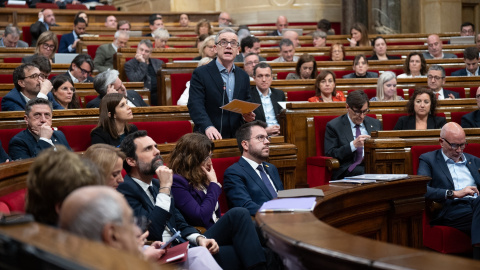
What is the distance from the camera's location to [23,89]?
4.35 metres

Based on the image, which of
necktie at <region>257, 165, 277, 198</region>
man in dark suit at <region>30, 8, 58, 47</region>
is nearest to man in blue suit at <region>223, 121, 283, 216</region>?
necktie at <region>257, 165, 277, 198</region>

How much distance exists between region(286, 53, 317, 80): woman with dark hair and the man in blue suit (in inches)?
95.1

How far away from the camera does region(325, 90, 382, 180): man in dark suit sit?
14.3ft

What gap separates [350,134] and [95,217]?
11.0 feet

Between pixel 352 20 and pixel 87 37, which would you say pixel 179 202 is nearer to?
pixel 87 37

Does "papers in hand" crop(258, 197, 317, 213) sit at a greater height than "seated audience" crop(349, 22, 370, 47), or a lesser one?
lesser

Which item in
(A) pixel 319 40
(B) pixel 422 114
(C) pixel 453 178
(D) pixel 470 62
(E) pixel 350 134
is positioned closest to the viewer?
(C) pixel 453 178

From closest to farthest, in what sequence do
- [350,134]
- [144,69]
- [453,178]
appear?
[453,178], [350,134], [144,69]

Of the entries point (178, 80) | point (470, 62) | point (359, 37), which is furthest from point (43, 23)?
point (470, 62)

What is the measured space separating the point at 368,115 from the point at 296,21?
6023 millimetres

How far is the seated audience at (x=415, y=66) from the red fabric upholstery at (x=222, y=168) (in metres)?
3.15

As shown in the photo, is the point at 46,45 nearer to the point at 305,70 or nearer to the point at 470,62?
the point at 305,70

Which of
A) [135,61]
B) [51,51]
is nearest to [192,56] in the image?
[135,61]

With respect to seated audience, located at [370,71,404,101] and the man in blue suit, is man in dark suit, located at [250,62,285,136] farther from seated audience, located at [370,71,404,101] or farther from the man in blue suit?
the man in blue suit
